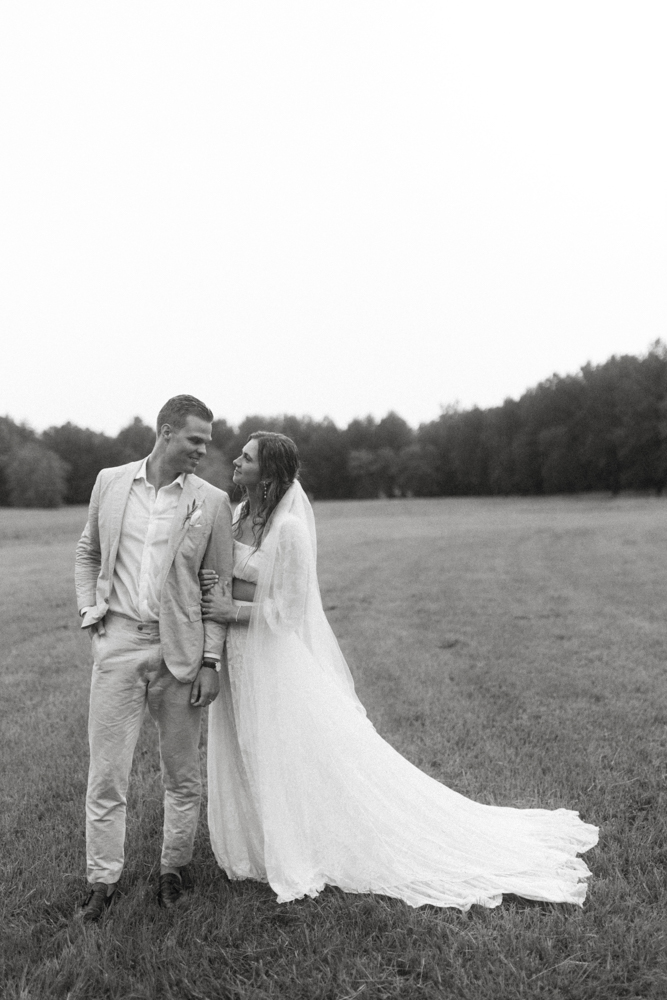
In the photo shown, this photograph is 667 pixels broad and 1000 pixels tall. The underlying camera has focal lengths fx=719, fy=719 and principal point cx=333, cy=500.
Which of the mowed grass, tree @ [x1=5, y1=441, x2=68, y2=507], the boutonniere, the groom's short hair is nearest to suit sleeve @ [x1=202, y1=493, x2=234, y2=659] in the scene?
the boutonniere

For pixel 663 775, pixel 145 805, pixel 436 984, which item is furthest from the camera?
pixel 663 775

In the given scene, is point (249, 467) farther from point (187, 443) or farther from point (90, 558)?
point (90, 558)

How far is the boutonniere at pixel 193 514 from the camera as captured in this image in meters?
3.97

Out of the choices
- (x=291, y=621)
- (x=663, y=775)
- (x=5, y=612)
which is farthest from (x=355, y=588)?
(x=291, y=621)

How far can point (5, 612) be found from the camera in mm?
12930

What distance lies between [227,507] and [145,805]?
231 centimetres

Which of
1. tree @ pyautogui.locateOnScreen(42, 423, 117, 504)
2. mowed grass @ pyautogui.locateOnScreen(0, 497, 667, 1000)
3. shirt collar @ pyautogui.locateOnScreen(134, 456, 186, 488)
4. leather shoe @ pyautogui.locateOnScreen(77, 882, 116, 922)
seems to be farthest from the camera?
tree @ pyautogui.locateOnScreen(42, 423, 117, 504)

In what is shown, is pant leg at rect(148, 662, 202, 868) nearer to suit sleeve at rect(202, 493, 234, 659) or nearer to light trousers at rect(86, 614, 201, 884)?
light trousers at rect(86, 614, 201, 884)

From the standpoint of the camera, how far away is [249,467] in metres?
4.19

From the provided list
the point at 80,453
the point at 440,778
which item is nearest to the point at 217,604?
the point at 440,778

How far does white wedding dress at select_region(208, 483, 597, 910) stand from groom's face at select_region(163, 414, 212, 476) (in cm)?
60

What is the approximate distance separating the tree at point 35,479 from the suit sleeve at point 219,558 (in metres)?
64.7

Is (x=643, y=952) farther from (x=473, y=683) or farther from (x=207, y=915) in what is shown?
(x=473, y=683)

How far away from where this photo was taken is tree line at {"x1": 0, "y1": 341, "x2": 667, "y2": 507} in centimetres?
6150
